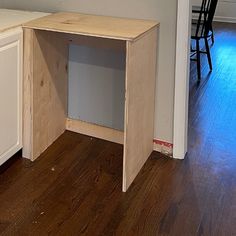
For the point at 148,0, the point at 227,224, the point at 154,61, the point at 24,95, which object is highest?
the point at 148,0

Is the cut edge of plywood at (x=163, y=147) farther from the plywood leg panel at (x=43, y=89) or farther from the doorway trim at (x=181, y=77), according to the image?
the plywood leg panel at (x=43, y=89)

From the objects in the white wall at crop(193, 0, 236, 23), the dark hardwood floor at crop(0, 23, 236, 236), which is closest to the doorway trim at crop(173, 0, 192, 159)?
the dark hardwood floor at crop(0, 23, 236, 236)

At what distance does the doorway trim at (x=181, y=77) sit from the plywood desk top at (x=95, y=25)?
0.15 meters

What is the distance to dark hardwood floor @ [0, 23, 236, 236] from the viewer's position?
78.2 inches

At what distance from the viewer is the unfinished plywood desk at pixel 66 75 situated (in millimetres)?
2160

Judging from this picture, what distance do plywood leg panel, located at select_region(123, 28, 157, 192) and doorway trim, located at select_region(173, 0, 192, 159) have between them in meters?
0.13

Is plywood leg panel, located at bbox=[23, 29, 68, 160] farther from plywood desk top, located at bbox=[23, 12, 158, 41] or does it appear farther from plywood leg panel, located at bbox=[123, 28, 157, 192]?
plywood leg panel, located at bbox=[123, 28, 157, 192]

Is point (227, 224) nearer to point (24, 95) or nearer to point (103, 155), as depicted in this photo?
point (103, 155)

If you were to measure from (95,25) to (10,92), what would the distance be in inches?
22.2

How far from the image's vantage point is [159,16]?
2414 millimetres

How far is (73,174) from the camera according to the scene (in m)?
2.41

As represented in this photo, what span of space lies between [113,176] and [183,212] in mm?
475

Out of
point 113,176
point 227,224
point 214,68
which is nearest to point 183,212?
point 227,224

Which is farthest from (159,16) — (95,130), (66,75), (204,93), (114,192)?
(204,93)
